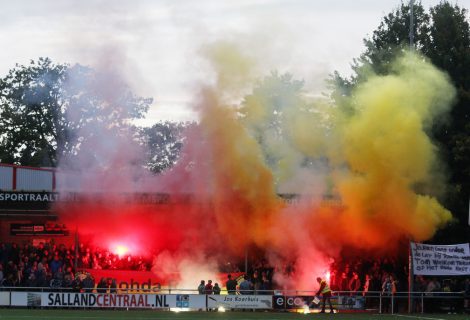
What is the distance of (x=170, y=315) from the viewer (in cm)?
3466

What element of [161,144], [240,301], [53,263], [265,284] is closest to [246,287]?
[240,301]

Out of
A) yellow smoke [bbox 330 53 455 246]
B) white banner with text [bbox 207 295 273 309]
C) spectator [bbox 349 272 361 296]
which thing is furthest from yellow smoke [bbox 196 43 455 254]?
white banner with text [bbox 207 295 273 309]

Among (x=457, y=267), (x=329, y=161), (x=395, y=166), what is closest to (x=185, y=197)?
(x=329, y=161)

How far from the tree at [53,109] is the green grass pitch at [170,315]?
10857 millimetres

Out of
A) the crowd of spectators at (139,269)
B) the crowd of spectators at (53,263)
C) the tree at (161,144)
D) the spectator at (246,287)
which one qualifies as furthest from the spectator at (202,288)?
the tree at (161,144)

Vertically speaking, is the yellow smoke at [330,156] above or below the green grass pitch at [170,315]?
above

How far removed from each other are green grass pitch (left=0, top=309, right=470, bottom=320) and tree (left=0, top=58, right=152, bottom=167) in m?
10.9

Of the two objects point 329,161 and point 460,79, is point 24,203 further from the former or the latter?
point 460,79

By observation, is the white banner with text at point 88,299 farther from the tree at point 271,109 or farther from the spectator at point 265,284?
the tree at point 271,109

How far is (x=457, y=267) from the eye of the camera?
38.2 meters

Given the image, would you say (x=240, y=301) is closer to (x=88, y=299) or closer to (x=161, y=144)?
(x=88, y=299)

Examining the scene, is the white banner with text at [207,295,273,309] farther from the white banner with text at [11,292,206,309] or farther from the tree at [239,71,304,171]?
the tree at [239,71,304,171]

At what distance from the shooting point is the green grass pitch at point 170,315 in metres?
32.5

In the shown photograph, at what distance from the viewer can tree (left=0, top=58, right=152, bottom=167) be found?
44.6 metres
